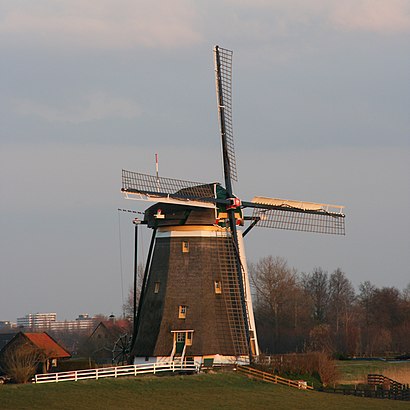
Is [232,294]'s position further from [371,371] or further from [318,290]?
[318,290]

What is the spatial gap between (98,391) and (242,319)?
9.05 meters

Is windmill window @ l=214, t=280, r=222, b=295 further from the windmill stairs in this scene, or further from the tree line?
the tree line

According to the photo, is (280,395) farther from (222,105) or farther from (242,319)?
(222,105)

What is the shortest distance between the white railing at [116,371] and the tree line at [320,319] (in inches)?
890

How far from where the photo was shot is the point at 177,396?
3956 cm

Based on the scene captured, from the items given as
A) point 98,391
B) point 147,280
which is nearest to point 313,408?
point 98,391

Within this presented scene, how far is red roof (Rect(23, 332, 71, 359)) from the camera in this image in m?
55.5

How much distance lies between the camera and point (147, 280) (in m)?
48.3

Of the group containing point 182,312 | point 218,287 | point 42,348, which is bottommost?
point 42,348

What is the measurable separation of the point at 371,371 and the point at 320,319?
36.9 m

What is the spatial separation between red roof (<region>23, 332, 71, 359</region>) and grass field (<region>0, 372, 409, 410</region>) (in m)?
13.7

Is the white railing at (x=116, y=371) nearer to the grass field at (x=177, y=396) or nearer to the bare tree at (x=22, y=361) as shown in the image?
the grass field at (x=177, y=396)

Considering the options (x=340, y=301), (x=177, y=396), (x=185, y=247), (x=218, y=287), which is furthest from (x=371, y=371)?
(x=340, y=301)

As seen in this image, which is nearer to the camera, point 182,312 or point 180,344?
point 180,344
